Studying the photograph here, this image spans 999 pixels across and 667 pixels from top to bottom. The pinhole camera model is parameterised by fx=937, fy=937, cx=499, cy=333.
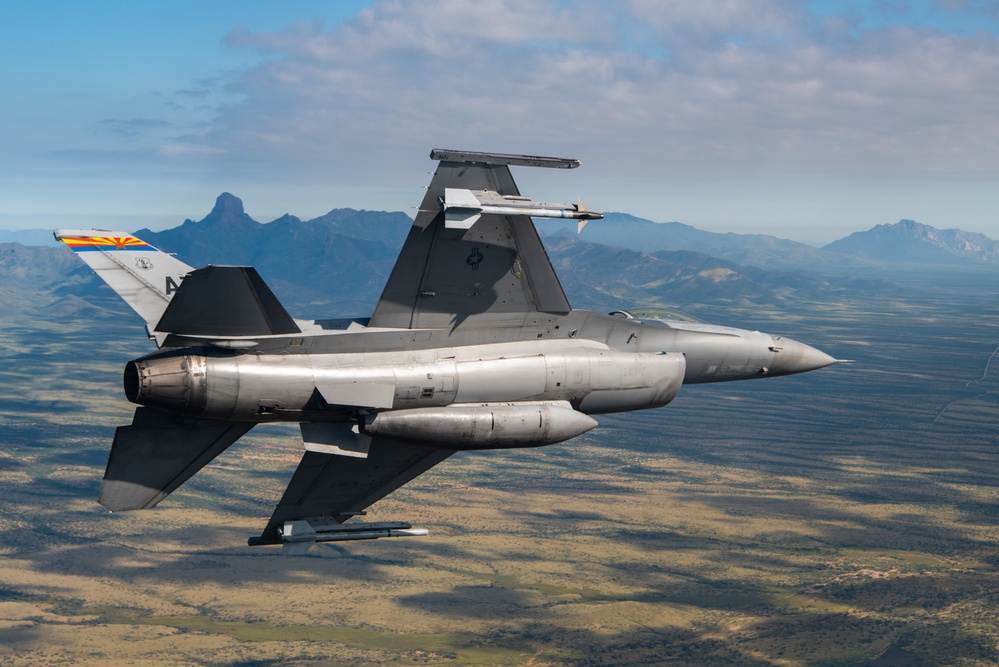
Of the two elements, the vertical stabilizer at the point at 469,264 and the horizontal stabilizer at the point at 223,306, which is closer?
the horizontal stabilizer at the point at 223,306

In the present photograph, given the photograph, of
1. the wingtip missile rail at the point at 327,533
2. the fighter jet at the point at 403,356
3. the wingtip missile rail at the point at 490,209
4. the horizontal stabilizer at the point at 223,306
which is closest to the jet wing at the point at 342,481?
the fighter jet at the point at 403,356

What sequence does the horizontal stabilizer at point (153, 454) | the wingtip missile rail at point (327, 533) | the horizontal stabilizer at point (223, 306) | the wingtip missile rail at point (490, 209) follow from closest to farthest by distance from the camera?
the horizontal stabilizer at point (223, 306) → the wingtip missile rail at point (490, 209) → the horizontal stabilizer at point (153, 454) → the wingtip missile rail at point (327, 533)

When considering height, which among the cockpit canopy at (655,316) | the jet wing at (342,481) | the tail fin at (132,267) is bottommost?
the jet wing at (342,481)

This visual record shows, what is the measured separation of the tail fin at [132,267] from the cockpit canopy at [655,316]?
1656 centimetres

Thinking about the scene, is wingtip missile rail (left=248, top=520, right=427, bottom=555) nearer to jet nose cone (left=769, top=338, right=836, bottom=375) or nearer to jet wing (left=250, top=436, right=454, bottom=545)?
jet wing (left=250, top=436, right=454, bottom=545)

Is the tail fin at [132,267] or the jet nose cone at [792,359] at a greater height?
the tail fin at [132,267]

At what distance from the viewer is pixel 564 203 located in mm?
29281

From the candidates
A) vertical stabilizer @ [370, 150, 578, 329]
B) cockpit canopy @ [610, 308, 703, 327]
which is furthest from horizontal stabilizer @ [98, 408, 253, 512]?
cockpit canopy @ [610, 308, 703, 327]

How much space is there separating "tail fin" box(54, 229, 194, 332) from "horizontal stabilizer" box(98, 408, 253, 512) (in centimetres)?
361

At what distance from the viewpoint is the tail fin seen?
3092 cm

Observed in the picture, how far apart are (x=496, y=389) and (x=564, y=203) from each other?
6.78 metres

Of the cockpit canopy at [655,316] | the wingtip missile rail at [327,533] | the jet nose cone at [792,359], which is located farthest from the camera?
the jet nose cone at [792,359]

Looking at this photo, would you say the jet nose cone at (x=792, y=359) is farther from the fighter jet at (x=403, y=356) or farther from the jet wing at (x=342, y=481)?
the jet wing at (x=342, y=481)

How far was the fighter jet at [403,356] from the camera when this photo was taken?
2883 centimetres
